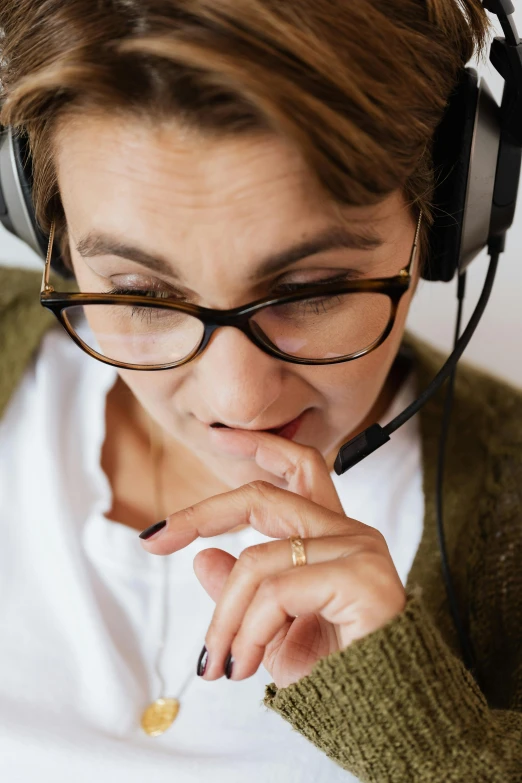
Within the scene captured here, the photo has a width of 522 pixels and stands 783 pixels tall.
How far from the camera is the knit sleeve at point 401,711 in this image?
31.0 inches

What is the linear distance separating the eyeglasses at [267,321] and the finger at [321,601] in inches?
9.2

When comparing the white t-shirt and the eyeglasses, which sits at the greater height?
the eyeglasses

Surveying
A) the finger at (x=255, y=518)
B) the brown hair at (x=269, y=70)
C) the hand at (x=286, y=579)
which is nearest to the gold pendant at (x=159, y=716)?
the hand at (x=286, y=579)

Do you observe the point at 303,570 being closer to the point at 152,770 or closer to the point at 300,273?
the point at 300,273

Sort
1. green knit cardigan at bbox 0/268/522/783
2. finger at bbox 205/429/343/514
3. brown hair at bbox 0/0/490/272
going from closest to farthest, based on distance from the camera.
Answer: brown hair at bbox 0/0/490/272 < green knit cardigan at bbox 0/268/522/783 < finger at bbox 205/429/343/514

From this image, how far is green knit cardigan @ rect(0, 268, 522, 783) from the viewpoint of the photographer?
798mm

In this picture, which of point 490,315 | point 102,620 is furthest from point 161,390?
point 490,315

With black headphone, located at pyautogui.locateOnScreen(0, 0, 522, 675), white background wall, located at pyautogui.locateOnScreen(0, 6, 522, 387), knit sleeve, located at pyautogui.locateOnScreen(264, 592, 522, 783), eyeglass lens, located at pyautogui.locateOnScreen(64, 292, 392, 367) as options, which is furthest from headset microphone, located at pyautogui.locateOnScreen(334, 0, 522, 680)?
white background wall, located at pyautogui.locateOnScreen(0, 6, 522, 387)

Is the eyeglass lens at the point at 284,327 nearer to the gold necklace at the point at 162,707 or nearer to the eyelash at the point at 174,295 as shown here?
the eyelash at the point at 174,295

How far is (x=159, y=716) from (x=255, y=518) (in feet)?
1.51

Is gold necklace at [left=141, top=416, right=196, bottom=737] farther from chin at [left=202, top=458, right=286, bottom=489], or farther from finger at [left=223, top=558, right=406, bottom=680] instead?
finger at [left=223, top=558, right=406, bottom=680]

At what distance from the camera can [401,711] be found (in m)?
0.81

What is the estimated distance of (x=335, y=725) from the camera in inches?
32.5

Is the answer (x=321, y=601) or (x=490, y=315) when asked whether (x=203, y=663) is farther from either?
(x=490, y=315)
